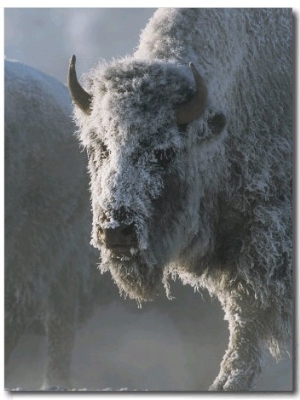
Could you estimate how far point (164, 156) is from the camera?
2.79 meters

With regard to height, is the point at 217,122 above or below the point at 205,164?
above

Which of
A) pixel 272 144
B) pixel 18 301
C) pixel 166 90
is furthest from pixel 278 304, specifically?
pixel 18 301

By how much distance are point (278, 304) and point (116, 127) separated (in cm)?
83

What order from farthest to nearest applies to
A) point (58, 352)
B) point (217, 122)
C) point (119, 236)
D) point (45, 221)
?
point (45, 221), point (58, 352), point (217, 122), point (119, 236)

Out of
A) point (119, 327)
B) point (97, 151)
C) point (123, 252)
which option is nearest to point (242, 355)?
point (119, 327)

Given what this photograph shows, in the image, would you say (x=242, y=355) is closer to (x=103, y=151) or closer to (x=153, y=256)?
(x=153, y=256)

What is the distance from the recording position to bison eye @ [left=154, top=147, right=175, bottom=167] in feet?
9.11

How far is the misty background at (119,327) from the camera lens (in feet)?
10.2

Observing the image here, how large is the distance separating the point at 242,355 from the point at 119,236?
70 centimetres

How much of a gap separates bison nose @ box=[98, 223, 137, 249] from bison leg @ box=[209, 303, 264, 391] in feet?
1.94

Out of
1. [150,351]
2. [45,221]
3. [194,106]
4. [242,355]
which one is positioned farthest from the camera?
[45,221]

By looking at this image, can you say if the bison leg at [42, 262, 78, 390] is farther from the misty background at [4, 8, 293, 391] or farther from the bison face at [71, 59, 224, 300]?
the bison face at [71, 59, 224, 300]

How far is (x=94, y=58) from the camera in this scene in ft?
10.5

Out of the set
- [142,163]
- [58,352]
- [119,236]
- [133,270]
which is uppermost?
[142,163]
